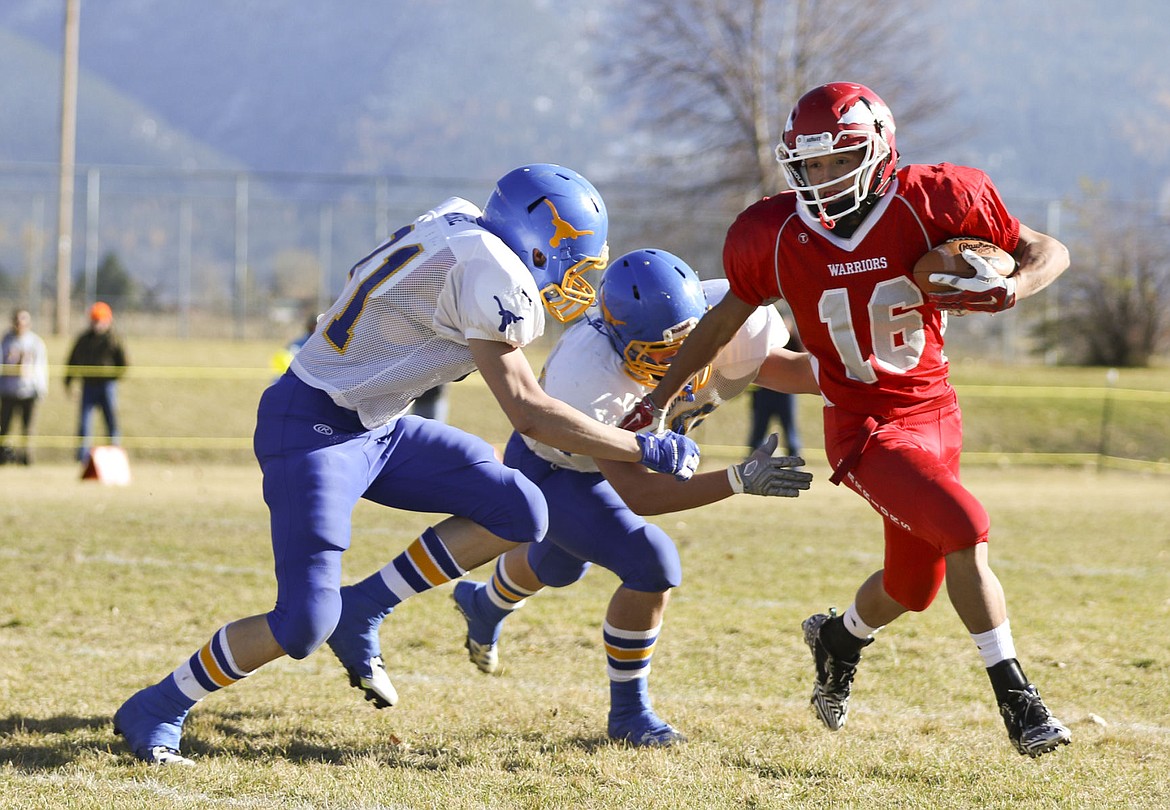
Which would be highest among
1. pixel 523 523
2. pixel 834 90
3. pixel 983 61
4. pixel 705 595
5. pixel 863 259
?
pixel 983 61

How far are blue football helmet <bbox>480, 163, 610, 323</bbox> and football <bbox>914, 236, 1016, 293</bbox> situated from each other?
3.06 ft

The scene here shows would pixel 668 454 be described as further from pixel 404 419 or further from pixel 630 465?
pixel 404 419

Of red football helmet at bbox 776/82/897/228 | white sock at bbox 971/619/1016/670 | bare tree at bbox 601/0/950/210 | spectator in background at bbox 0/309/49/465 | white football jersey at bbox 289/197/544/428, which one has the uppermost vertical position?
bare tree at bbox 601/0/950/210

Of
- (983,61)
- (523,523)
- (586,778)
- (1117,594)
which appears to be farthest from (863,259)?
(983,61)

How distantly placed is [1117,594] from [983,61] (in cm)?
11667

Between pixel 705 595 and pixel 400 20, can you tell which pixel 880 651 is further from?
pixel 400 20

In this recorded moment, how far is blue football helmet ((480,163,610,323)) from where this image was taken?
3.88m

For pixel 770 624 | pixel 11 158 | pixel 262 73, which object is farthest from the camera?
pixel 262 73

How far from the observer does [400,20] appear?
146 metres

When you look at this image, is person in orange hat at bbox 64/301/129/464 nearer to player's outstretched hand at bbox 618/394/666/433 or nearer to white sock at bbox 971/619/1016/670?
player's outstretched hand at bbox 618/394/666/433

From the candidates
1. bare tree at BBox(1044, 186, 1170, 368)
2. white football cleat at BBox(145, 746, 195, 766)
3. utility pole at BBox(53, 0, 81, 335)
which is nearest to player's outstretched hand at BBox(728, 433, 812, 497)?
white football cleat at BBox(145, 746, 195, 766)

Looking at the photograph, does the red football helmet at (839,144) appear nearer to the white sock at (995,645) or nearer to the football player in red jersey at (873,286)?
the football player in red jersey at (873,286)

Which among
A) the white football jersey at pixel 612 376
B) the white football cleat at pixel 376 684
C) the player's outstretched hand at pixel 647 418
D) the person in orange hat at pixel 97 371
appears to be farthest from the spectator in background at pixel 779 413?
the white football cleat at pixel 376 684

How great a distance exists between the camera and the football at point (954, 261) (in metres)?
3.58
